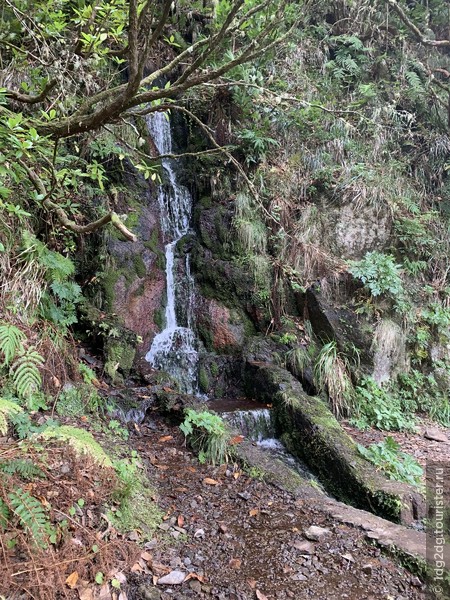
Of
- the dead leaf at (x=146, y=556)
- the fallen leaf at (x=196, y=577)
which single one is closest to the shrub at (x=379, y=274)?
the fallen leaf at (x=196, y=577)

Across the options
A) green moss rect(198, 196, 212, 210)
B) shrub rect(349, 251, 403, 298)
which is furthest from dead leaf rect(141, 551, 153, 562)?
green moss rect(198, 196, 212, 210)

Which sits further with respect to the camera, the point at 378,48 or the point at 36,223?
the point at 378,48

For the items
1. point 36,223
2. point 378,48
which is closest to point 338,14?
point 378,48

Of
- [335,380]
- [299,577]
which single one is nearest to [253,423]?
[335,380]

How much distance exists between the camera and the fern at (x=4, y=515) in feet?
6.44

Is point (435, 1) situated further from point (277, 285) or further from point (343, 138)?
point (277, 285)

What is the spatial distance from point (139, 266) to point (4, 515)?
15.6 feet

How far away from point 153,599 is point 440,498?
3.33 meters

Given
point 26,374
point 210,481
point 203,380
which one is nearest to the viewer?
point 26,374

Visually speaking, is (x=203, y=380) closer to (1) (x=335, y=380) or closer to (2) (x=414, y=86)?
(1) (x=335, y=380)

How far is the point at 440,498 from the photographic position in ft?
13.2

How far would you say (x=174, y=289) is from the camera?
6973 millimetres

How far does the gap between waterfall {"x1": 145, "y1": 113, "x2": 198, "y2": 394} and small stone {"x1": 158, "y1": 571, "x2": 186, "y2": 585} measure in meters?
3.48

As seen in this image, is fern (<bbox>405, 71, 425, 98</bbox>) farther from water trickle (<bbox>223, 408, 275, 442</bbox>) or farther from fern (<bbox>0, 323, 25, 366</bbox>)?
fern (<bbox>0, 323, 25, 366</bbox>)
